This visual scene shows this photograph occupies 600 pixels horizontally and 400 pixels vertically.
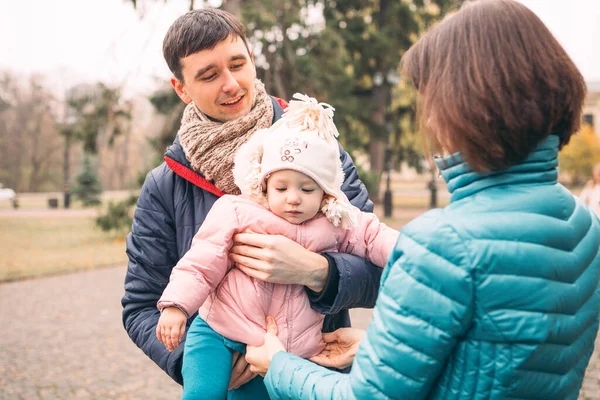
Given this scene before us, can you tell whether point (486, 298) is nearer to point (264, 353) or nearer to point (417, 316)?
point (417, 316)

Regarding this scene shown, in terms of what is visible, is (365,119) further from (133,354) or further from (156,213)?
(156,213)

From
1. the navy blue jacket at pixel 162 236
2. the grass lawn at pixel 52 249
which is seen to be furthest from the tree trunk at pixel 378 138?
the navy blue jacket at pixel 162 236

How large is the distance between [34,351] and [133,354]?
4.01ft

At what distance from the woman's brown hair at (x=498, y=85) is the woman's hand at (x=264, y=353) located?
0.79 meters

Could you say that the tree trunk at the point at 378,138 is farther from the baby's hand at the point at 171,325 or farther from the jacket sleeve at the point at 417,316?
the jacket sleeve at the point at 417,316

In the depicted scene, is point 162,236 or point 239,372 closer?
point 239,372

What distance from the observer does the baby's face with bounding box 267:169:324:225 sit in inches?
79.0

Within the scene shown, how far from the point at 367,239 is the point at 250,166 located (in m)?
0.48

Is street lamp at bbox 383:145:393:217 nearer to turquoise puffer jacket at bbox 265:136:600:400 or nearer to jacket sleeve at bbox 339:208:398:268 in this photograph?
jacket sleeve at bbox 339:208:398:268

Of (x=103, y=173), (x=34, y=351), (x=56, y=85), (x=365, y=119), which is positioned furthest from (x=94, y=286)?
(x=103, y=173)

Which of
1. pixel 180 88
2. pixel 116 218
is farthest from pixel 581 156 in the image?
pixel 180 88

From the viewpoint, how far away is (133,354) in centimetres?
749

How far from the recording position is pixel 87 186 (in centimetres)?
3544

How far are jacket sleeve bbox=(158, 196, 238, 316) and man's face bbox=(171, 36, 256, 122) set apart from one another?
50 cm
